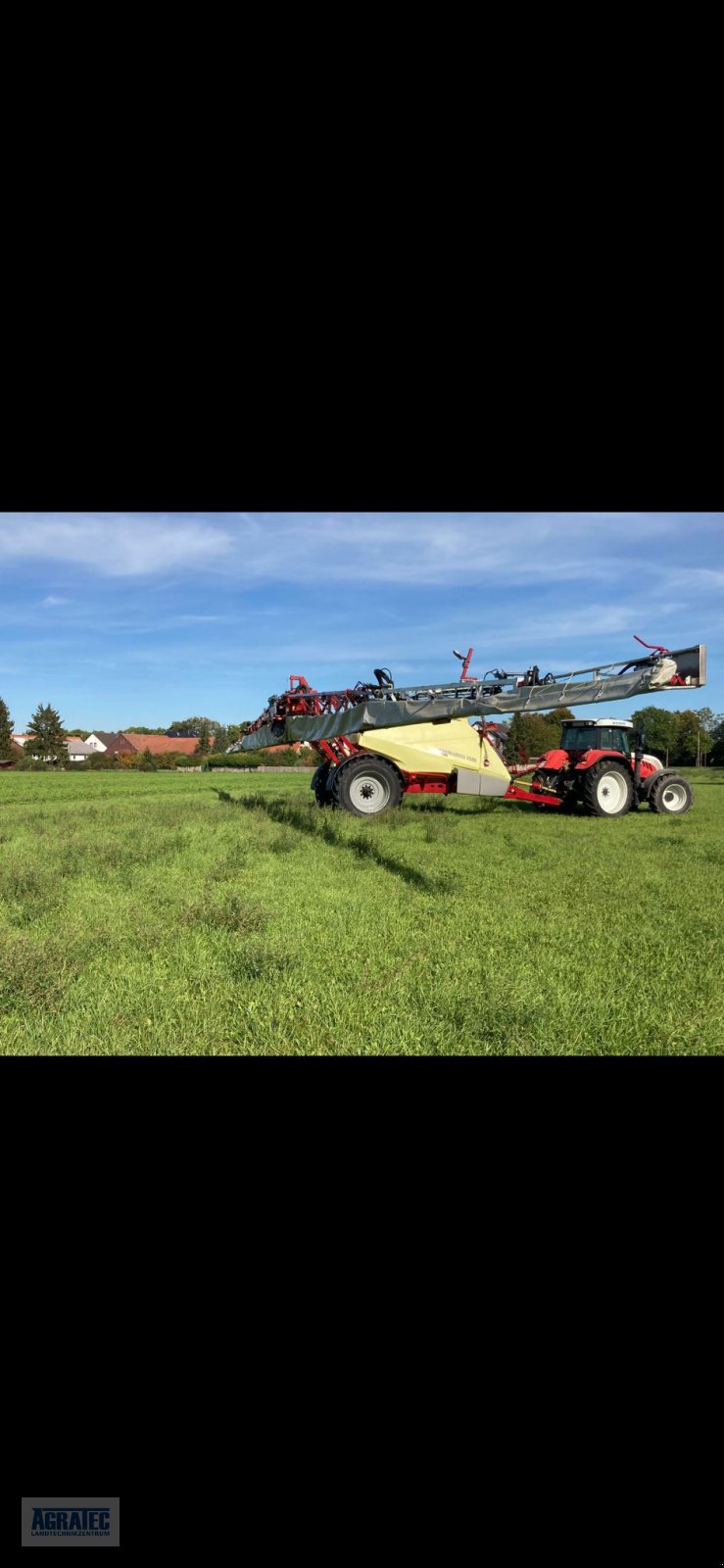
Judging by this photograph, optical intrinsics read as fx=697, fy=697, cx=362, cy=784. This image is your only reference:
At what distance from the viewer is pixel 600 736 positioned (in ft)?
28.2

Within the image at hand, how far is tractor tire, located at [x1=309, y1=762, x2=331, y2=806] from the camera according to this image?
864cm

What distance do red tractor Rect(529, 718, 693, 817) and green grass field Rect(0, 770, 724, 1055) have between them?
5.16ft

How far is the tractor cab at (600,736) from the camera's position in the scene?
8.61m

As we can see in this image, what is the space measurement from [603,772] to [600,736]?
0.46 m

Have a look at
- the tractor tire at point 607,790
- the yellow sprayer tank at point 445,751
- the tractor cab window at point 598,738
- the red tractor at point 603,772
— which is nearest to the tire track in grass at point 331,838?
the yellow sprayer tank at point 445,751
